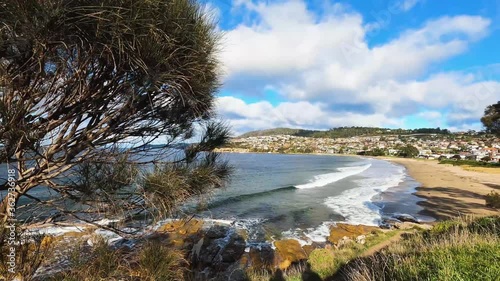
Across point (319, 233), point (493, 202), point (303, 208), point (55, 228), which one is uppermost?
point (55, 228)

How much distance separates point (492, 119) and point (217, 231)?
24540 mm

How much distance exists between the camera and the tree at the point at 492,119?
23547mm

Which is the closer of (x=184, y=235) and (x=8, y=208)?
(x=8, y=208)

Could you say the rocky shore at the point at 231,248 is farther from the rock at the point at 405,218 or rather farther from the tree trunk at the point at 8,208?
the tree trunk at the point at 8,208

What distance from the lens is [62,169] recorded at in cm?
282

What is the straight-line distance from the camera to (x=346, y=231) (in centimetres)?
1253

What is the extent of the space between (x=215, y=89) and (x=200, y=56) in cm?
70

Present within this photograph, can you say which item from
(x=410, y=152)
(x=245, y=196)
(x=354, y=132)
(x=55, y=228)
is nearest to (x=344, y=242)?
(x=55, y=228)

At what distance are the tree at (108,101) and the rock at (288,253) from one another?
6.36 meters

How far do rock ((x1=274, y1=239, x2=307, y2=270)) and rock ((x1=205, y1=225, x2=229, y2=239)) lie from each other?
2.28 metres

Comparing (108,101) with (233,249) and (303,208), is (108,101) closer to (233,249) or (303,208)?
(233,249)

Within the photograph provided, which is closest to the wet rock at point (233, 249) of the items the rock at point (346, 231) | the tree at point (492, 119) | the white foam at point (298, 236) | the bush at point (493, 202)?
the white foam at point (298, 236)

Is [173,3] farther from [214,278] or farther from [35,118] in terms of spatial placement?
[214,278]

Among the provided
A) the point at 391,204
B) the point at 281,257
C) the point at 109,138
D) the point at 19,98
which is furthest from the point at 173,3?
the point at 391,204
